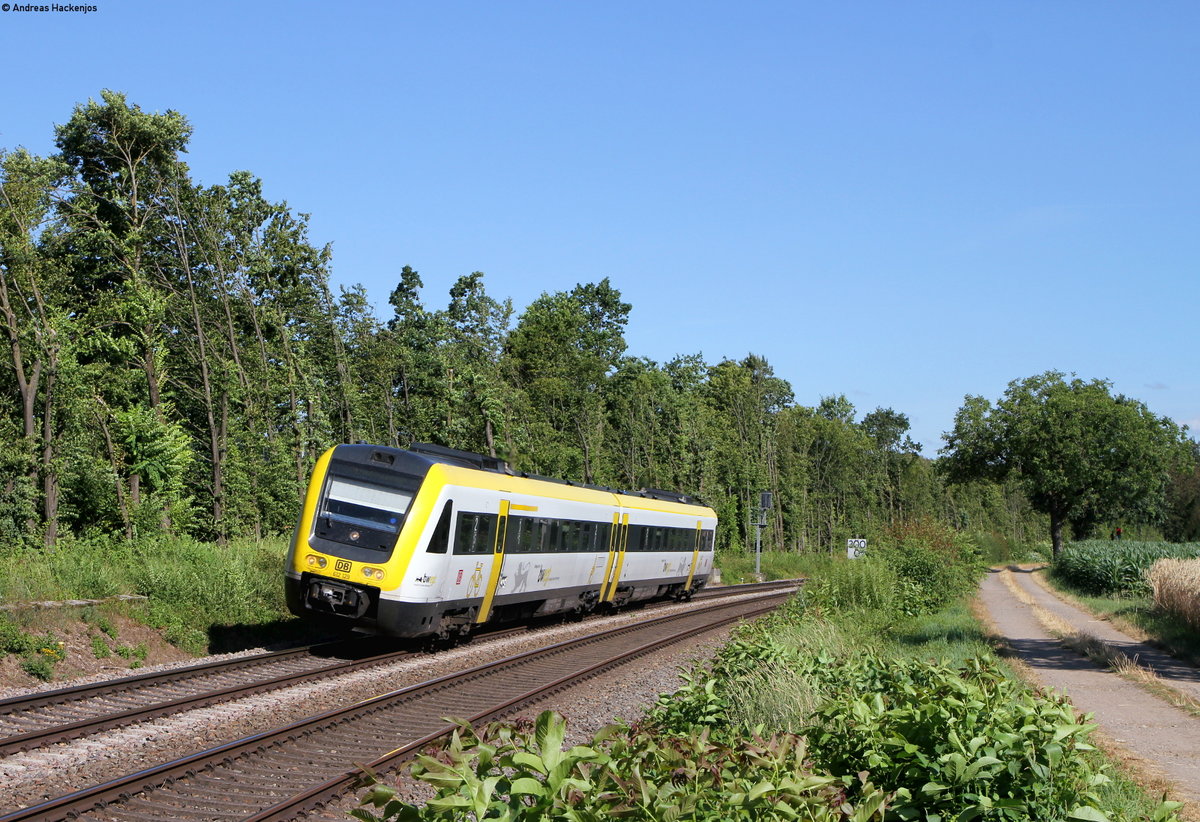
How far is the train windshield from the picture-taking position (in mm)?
15625

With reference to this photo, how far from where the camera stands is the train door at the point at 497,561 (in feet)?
58.9

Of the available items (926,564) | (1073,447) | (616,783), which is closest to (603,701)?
(616,783)

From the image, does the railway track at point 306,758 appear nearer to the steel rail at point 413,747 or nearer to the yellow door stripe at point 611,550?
the steel rail at point 413,747

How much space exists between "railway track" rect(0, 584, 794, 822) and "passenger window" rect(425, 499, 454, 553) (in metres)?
1.92

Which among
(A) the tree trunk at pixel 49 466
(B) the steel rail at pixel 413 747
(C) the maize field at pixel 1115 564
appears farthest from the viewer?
(C) the maize field at pixel 1115 564

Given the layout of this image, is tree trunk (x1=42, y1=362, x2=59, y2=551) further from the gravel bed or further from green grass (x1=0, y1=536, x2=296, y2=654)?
the gravel bed

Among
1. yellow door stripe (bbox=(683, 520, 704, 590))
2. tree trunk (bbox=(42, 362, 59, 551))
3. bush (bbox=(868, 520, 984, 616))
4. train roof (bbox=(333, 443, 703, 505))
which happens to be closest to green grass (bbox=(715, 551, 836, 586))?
bush (bbox=(868, 520, 984, 616))

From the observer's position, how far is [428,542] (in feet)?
51.4

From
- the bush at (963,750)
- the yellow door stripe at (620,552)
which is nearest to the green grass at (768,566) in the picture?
the yellow door stripe at (620,552)

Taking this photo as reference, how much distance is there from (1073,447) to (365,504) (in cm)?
5135

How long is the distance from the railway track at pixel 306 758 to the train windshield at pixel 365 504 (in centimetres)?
261

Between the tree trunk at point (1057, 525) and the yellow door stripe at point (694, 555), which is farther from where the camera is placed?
the tree trunk at point (1057, 525)

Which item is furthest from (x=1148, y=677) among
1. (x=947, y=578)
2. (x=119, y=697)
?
(x=947, y=578)

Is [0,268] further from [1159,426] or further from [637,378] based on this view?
[1159,426]
